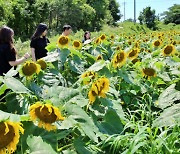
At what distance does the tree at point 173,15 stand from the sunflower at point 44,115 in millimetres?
45685

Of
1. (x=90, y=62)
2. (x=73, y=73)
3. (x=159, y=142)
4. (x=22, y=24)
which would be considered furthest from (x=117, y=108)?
(x=22, y=24)

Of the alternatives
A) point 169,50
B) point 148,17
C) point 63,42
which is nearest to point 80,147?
point 63,42

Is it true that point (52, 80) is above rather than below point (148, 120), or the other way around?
above

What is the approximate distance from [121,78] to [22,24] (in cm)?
1250

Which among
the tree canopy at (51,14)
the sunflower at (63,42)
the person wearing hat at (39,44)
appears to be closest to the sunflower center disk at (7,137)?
the sunflower at (63,42)

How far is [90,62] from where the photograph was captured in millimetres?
2900

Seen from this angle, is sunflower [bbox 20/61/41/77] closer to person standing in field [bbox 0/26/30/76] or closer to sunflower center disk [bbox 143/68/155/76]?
sunflower center disk [bbox 143/68/155/76]

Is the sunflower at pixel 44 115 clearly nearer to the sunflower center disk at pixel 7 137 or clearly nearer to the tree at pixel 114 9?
the sunflower center disk at pixel 7 137

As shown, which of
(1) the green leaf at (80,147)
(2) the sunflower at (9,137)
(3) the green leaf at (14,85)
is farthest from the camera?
(3) the green leaf at (14,85)

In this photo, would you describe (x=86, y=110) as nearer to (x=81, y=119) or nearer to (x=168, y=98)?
(x=81, y=119)

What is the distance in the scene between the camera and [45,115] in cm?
135

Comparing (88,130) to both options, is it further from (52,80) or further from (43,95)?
(52,80)

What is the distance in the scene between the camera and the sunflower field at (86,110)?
1350 mm

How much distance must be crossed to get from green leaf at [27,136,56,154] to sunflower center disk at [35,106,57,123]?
2.7 inches
